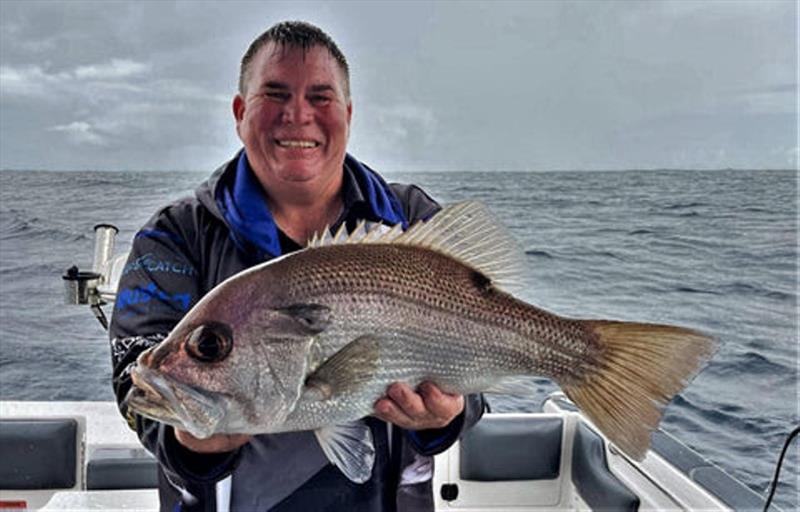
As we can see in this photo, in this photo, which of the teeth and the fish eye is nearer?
the fish eye

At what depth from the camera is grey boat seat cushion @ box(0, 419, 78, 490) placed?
427 centimetres

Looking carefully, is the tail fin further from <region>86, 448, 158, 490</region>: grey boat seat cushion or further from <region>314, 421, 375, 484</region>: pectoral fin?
<region>86, 448, 158, 490</region>: grey boat seat cushion

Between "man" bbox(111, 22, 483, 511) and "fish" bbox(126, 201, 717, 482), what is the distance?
0.21 meters

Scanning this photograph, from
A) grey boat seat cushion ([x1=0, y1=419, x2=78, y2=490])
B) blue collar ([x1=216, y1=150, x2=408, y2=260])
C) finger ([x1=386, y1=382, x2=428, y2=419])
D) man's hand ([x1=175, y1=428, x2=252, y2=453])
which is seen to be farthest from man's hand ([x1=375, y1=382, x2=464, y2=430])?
grey boat seat cushion ([x1=0, y1=419, x2=78, y2=490])

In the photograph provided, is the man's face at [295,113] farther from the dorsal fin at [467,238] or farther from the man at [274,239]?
the dorsal fin at [467,238]

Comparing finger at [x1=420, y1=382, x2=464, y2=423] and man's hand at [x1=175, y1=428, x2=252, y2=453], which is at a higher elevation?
finger at [x1=420, y1=382, x2=464, y2=423]

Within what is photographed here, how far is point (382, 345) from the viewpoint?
1481mm

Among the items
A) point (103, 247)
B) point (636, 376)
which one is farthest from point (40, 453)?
point (636, 376)

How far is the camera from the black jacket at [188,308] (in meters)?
1.77

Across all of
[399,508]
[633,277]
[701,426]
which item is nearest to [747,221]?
[633,277]

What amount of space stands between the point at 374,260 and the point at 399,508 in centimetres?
76

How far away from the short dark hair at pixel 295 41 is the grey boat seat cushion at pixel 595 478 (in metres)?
2.85

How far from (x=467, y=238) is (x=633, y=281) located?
13675 mm

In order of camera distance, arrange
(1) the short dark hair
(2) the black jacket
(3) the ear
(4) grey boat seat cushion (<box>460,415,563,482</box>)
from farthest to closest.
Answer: (4) grey boat seat cushion (<box>460,415,563,482</box>) → (3) the ear → (1) the short dark hair → (2) the black jacket
